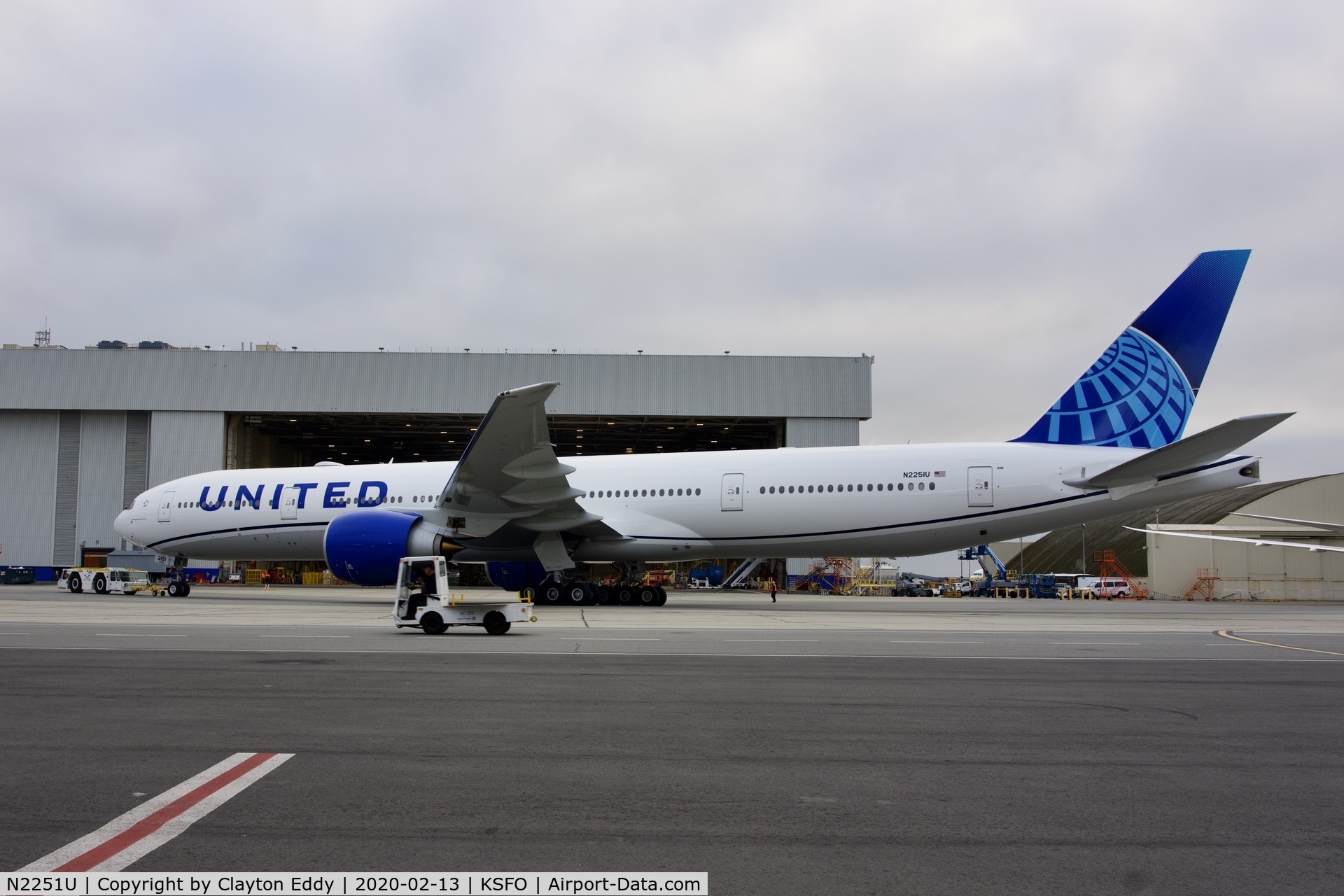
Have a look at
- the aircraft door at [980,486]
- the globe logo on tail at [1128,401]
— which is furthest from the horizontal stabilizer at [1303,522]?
the aircraft door at [980,486]

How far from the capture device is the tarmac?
3703mm

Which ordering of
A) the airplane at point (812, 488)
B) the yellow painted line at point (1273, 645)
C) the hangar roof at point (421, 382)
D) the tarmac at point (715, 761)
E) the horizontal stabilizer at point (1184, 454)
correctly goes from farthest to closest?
1. the hangar roof at point (421, 382)
2. the airplane at point (812, 488)
3. the horizontal stabilizer at point (1184, 454)
4. the yellow painted line at point (1273, 645)
5. the tarmac at point (715, 761)

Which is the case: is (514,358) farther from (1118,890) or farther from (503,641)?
(1118,890)

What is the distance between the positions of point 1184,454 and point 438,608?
14323 mm

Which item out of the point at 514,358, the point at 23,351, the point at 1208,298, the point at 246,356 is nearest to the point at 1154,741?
the point at 1208,298

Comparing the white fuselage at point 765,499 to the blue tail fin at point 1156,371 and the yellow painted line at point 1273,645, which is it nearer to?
the blue tail fin at point 1156,371

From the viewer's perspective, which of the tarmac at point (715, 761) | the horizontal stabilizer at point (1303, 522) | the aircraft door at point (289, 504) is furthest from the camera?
the horizontal stabilizer at point (1303, 522)

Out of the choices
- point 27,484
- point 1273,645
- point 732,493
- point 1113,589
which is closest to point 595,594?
point 732,493

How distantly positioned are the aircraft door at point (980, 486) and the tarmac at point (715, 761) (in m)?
9.64

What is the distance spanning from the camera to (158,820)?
408 cm

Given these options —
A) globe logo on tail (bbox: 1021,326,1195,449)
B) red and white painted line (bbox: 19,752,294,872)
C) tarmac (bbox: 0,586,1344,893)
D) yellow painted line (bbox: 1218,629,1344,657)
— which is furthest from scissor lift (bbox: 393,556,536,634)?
globe logo on tail (bbox: 1021,326,1195,449)

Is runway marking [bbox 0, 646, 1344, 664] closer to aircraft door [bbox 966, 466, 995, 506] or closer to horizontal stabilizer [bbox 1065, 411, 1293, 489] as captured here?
horizontal stabilizer [bbox 1065, 411, 1293, 489]

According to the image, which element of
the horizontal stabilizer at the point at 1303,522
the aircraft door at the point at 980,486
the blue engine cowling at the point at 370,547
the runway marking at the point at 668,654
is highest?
the aircraft door at the point at 980,486

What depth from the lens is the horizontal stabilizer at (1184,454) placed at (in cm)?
1708
